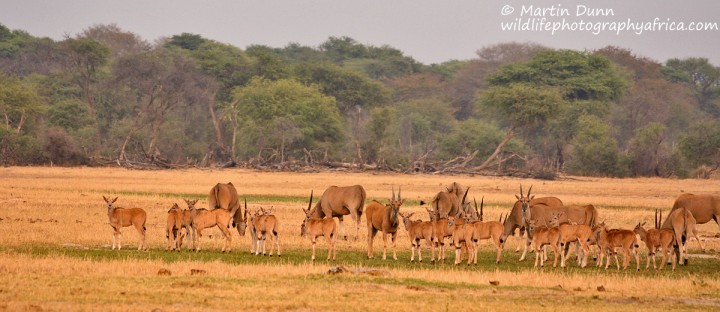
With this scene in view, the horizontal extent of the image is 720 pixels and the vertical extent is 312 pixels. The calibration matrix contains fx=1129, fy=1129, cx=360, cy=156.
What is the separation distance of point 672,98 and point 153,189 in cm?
7228

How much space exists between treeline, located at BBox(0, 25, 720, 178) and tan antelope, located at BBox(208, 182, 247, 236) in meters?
39.0

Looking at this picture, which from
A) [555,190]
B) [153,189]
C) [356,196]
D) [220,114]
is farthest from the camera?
[220,114]

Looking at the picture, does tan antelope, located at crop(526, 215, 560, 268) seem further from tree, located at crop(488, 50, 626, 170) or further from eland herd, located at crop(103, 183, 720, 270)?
tree, located at crop(488, 50, 626, 170)

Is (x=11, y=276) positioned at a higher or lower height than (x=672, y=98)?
lower

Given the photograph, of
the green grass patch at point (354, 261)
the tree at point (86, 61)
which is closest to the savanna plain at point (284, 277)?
the green grass patch at point (354, 261)

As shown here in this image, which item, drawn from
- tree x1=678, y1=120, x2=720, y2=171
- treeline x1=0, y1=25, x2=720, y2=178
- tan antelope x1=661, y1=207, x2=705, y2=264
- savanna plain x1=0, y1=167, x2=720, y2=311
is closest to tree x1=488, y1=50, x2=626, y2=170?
treeline x1=0, y1=25, x2=720, y2=178

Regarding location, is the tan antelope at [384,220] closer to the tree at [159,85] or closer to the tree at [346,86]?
the tree at [159,85]

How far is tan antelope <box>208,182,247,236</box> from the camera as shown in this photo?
26500 millimetres

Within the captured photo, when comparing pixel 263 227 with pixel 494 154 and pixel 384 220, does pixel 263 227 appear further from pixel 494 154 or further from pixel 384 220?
pixel 494 154

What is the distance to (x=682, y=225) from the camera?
2328cm

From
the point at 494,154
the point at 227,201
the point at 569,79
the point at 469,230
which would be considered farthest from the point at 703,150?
the point at 469,230

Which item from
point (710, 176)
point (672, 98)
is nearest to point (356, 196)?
point (710, 176)

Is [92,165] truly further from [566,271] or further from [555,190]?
[566,271]

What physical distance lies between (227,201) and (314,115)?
175 feet
